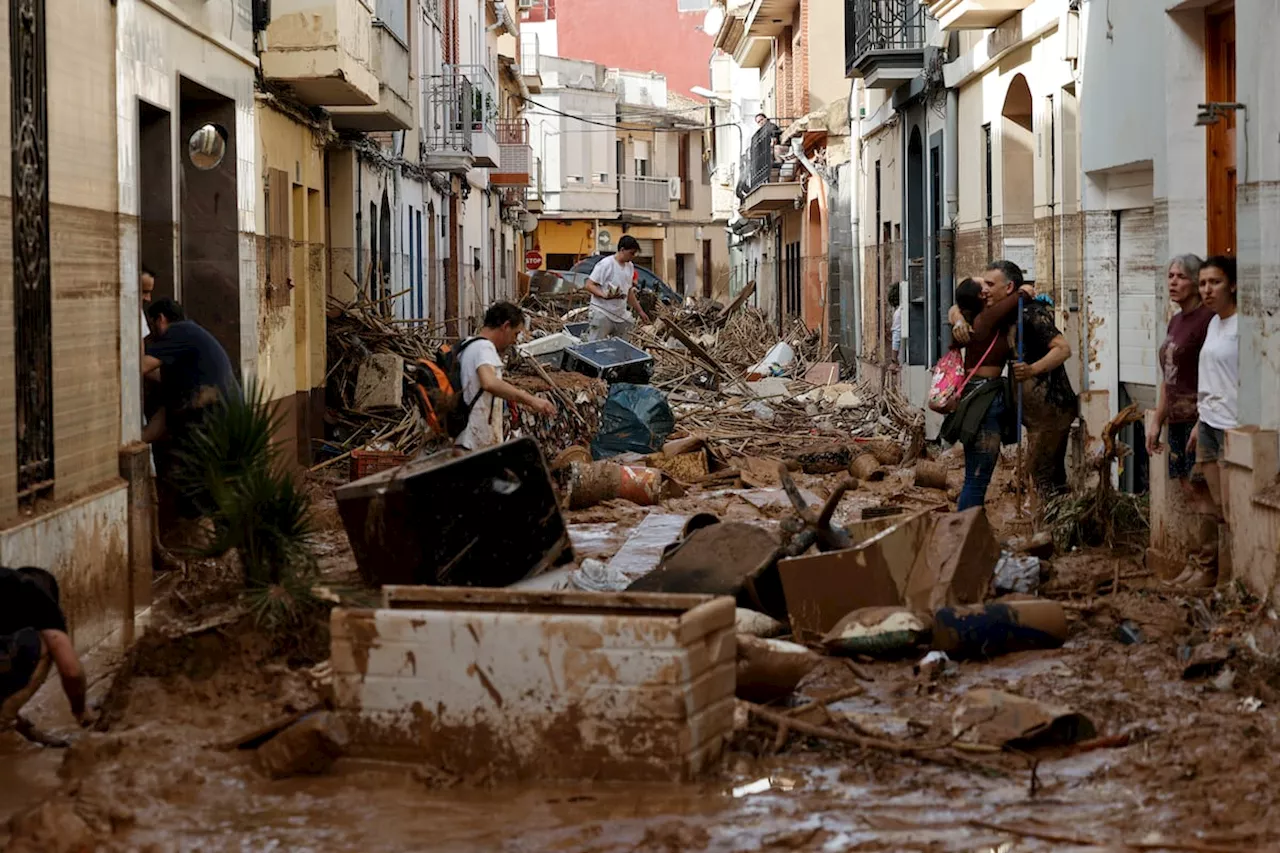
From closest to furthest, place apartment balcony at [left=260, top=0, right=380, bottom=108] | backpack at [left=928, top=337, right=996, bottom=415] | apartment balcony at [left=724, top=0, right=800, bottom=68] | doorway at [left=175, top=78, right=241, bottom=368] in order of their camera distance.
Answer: backpack at [left=928, top=337, right=996, bottom=415] → doorway at [left=175, top=78, right=241, bottom=368] → apartment balcony at [left=260, top=0, right=380, bottom=108] → apartment balcony at [left=724, top=0, right=800, bottom=68]

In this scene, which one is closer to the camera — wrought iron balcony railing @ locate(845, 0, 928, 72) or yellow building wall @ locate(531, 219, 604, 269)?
wrought iron balcony railing @ locate(845, 0, 928, 72)

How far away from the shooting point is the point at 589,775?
6125 millimetres

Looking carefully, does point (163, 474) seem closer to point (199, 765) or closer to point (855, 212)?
point (199, 765)

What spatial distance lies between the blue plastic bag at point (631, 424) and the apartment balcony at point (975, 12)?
14.5 ft

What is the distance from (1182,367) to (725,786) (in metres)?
4.82

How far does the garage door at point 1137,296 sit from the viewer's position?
12977 millimetres

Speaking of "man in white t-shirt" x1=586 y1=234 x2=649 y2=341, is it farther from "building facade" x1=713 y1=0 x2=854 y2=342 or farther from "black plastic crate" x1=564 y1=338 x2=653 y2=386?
"building facade" x1=713 y1=0 x2=854 y2=342

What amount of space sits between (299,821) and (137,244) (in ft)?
18.0

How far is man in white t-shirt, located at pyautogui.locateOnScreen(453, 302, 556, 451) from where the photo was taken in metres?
10.4

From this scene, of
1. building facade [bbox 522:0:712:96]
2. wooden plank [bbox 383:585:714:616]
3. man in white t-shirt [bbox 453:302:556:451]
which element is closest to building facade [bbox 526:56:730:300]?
building facade [bbox 522:0:712:96]

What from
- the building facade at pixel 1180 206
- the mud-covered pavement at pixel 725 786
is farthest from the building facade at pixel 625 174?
the mud-covered pavement at pixel 725 786

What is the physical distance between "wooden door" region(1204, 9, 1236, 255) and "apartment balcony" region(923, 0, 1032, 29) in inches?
184

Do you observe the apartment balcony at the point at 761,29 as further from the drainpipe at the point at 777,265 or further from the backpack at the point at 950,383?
the backpack at the point at 950,383

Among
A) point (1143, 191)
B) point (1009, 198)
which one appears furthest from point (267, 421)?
point (1009, 198)
